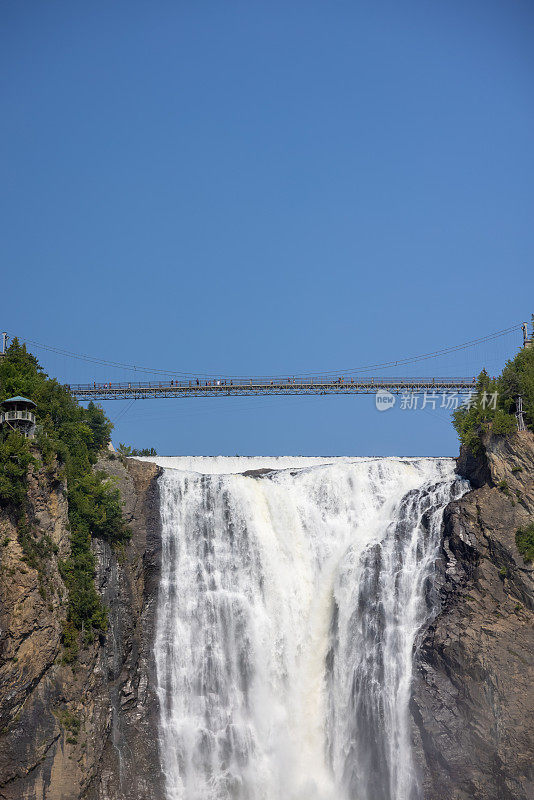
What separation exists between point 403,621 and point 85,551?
2079 centimetres

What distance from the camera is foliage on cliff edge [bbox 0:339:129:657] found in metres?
57.9

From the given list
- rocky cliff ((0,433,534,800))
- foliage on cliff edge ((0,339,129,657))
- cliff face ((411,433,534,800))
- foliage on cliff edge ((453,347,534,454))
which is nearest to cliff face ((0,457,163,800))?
rocky cliff ((0,433,534,800))

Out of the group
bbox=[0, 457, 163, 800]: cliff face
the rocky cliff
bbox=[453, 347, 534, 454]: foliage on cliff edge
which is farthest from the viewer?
bbox=[453, 347, 534, 454]: foliage on cliff edge

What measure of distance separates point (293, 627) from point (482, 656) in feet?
41.2

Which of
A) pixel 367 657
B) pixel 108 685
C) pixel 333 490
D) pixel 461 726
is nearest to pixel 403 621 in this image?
pixel 367 657

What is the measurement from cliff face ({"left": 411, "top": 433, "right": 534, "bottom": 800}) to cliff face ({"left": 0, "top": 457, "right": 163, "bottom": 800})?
16.7m

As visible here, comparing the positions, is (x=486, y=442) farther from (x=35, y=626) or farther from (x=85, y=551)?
(x=35, y=626)

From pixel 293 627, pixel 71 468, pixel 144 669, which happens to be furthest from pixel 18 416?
pixel 293 627

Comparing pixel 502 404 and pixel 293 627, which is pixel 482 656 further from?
pixel 502 404

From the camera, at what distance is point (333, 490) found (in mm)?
69938

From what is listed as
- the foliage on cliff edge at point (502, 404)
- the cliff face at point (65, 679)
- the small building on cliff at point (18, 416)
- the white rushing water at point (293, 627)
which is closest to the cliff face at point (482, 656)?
the white rushing water at point (293, 627)

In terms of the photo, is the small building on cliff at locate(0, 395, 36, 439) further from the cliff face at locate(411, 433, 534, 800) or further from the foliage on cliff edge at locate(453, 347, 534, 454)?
the foliage on cliff edge at locate(453, 347, 534, 454)

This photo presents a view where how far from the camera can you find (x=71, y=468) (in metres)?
65.9

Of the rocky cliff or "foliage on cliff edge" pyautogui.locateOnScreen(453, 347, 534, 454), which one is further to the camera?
"foliage on cliff edge" pyautogui.locateOnScreen(453, 347, 534, 454)
